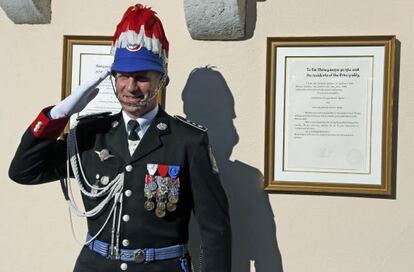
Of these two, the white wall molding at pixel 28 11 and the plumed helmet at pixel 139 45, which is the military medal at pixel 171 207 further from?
the white wall molding at pixel 28 11

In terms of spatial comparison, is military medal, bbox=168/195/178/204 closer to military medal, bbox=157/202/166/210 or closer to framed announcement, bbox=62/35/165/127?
military medal, bbox=157/202/166/210

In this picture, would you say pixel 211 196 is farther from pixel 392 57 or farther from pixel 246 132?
pixel 392 57

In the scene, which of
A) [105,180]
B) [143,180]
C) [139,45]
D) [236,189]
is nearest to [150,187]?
[143,180]

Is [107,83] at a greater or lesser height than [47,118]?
greater

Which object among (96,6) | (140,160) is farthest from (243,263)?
(96,6)

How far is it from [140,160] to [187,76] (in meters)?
0.68

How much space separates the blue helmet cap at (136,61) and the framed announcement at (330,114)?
64 cm

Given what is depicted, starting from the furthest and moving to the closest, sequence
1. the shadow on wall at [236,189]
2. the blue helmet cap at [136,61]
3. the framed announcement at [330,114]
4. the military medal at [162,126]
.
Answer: the shadow on wall at [236,189] < the framed announcement at [330,114] < the military medal at [162,126] < the blue helmet cap at [136,61]

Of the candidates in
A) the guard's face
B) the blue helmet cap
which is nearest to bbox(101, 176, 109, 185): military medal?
the guard's face

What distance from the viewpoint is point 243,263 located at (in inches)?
99.7

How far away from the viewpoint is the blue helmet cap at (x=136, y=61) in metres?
1.94

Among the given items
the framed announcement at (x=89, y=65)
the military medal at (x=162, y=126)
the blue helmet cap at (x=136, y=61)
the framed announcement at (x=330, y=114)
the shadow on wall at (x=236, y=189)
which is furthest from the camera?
the framed announcement at (x=89, y=65)

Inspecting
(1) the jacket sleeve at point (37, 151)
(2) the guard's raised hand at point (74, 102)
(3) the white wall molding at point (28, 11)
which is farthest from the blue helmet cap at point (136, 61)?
(3) the white wall molding at point (28, 11)

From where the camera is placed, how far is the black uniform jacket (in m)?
1.98
